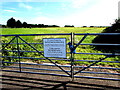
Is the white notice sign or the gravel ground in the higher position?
the white notice sign

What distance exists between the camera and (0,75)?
13.6 ft

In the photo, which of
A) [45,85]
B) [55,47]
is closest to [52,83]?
[45,85]

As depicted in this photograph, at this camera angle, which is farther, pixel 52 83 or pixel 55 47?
pixel 55 47

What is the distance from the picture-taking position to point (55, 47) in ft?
12.2

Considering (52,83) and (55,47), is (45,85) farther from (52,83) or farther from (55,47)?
(55,47)

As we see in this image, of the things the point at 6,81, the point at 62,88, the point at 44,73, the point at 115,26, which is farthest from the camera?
the point at 115,26

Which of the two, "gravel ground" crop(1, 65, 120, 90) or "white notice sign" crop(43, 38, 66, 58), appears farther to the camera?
"white notice sign" crop(43, 38, 66, 58)

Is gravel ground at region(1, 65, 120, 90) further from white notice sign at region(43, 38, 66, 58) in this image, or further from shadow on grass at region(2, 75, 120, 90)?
white notice sign at region(43, 38, 66, 58)

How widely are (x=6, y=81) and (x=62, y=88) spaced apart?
1.93 metres

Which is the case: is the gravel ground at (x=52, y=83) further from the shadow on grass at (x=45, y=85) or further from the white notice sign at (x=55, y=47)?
the white notice sign at (x=55, y=47)

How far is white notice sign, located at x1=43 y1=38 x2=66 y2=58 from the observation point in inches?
143

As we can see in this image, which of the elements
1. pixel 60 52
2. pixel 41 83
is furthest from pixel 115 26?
pixel 41 83

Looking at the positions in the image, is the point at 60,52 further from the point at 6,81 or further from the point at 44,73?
the point at 6,81

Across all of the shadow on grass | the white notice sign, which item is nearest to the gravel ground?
the shadow on grass
